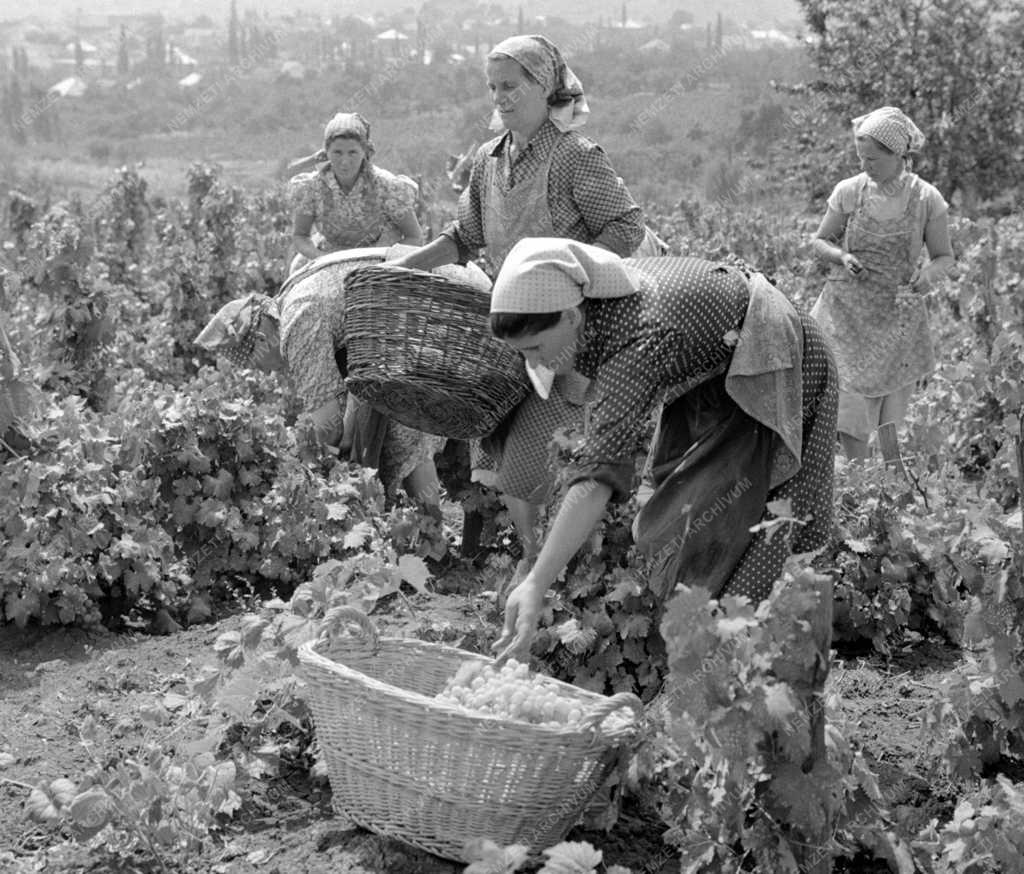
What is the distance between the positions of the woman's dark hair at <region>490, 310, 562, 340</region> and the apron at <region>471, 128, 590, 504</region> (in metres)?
1.19

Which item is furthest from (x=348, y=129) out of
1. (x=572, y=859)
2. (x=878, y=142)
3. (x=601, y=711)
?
(x=572, y=859)

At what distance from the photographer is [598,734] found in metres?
2.80

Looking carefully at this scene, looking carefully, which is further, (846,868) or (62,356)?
(62,356)

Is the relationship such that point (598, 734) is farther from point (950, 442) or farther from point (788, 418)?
point (950, 442)

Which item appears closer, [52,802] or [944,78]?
[52,802]

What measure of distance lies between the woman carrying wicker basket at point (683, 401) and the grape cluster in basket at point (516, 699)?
2.3 inches

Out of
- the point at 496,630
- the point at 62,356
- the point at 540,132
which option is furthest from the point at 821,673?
the point at 62,356

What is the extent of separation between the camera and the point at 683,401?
3236mm

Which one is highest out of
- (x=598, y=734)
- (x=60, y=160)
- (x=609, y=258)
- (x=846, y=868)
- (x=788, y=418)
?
(x=609, y=258)

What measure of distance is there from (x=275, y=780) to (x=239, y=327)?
2133 mm

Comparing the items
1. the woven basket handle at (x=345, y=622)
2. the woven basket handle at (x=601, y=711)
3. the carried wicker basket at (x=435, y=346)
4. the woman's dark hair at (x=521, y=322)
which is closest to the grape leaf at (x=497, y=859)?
the woven basket handle at (x=601, y=711)

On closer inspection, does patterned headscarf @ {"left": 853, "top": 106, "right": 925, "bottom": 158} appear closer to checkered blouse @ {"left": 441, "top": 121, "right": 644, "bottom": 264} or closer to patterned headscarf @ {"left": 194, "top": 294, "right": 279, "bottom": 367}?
checkered blouse @ {"left": 441, "top": 121, "right": 644, "bottom": 264}

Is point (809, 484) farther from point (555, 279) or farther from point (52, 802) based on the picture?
point (52, 802)

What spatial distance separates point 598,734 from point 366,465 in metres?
2.83
